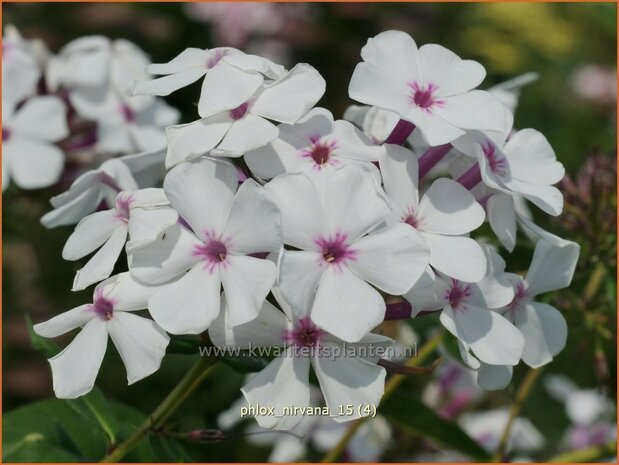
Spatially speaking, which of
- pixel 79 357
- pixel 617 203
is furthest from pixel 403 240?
pixel 617 203

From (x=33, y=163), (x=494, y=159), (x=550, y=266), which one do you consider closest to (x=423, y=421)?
(x=550, y=266)

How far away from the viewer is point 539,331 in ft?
3.54

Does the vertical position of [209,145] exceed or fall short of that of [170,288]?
it exceeds it

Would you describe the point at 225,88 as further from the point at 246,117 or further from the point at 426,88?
the point at 426,88

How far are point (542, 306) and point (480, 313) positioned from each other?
0.16 meters

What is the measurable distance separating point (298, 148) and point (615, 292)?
0.64 meters

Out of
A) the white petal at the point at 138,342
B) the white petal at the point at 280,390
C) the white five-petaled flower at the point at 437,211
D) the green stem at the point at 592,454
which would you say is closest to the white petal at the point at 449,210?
the white five-petaled flower at the point at 437,211

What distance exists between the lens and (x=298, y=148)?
0.98 meters

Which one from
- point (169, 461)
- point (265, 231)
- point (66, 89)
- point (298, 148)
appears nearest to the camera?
point (265, 231)

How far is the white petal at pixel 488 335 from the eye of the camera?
3.14 ft

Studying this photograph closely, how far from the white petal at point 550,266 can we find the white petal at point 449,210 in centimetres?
15

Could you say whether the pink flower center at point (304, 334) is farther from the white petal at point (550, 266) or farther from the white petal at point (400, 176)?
the white petal at point (550, 266)

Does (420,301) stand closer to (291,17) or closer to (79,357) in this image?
(79,357)

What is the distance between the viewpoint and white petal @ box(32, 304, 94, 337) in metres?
0.98
